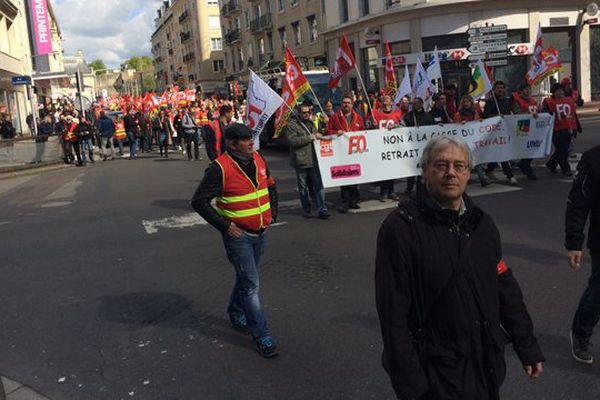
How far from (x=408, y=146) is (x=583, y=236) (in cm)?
671

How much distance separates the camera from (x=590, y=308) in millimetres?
4016

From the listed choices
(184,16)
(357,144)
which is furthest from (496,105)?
(184,16)

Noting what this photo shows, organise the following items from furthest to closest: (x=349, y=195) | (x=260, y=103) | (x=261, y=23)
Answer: (x=261, y=23) < (x=349, y=195) < (x=260, y=103)

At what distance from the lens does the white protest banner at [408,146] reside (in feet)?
32.3

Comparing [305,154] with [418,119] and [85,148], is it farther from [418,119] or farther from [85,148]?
[85,148]

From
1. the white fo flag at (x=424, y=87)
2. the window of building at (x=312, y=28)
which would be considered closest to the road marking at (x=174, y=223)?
the white fo flag at (x=424, y=87)

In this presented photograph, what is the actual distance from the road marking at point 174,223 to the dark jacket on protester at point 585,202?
5.65 m

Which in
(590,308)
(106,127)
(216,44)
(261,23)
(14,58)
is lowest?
(590,308)

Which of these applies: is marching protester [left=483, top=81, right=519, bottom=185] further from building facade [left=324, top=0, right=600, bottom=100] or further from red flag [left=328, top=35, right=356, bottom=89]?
building facade [left=324, top=0, right=600, bottom=100]

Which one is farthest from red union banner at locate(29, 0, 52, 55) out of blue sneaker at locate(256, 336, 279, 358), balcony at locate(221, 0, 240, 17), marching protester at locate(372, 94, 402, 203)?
blue sneaker at locate(256, 336, 279, 358)

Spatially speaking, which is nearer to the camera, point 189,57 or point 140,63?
point 189,57

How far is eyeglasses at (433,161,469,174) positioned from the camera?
244 cm

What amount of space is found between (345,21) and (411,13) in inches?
284

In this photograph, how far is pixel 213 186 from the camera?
4.54 m
